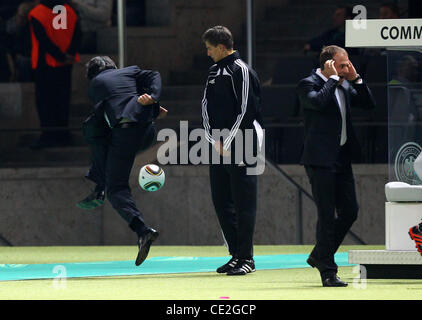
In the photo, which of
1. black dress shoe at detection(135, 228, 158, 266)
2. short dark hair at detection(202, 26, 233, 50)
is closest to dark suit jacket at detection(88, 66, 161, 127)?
short dark hair at detection(202, 26, 233, 50)

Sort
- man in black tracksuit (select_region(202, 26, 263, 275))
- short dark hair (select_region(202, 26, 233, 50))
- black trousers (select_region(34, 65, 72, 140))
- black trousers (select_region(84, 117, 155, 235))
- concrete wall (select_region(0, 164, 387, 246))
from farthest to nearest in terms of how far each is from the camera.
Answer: black trousers (select_region(34, 65, 72, 140))
concrete wall (select_region(0, 164, 387, 246))
black trousers (select_region(84, 117, 155, 235))
short dark hair (select_region(202, 26, 233, 50))
man in black tracksuit (select_region(202, 26, 263, 275))

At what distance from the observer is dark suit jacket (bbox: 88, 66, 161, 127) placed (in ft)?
36.8

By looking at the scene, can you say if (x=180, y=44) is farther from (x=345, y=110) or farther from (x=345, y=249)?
(x=345, y=110)

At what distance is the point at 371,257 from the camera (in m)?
10.2

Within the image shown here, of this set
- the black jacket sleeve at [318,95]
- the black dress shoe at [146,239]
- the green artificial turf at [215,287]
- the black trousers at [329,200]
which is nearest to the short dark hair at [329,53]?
the black jacket sleeve at [318,95]

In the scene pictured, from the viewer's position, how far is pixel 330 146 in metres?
9.39

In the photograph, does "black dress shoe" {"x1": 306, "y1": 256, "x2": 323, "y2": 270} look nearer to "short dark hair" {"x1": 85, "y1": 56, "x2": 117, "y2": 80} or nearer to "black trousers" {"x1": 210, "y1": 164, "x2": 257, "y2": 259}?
"black trousers" {"x1": 210, "y1": 164, "x2": 257, "y2": 259}

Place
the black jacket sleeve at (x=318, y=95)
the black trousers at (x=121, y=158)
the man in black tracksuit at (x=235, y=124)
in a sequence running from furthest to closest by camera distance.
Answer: the black trousers at (x=121, y=158) → the man in black tracksuit at (x=235, y=124) → the black jacket sleeve at (x=318, y=95)

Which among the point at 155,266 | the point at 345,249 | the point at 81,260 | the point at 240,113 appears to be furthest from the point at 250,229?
the point at 345,249

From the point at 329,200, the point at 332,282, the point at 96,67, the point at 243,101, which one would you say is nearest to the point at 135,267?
the point at 96,67

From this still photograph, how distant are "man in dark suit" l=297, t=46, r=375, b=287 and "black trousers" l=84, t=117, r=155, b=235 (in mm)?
1989

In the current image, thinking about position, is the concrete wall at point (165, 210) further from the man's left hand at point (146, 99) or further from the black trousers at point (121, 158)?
the man's left hand at point (146, 99)

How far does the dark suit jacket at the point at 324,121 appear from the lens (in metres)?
9.34

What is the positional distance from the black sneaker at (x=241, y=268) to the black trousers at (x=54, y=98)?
621 centimetres
